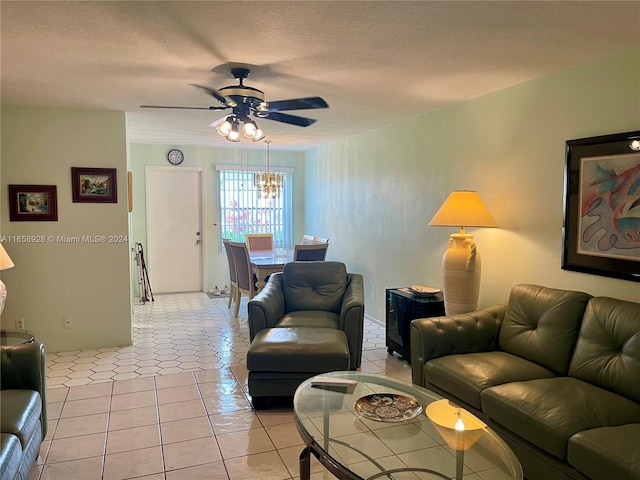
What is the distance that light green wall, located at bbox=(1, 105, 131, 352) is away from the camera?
4125mm

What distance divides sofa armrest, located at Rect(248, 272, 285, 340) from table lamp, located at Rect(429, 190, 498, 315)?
141 centimetres

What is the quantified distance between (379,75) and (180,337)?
3.37 metres

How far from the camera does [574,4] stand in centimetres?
205

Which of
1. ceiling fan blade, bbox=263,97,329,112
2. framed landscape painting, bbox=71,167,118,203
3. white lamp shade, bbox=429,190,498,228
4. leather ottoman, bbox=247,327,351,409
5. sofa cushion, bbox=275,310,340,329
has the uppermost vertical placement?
ceiling fan blade, bbox=263,97,329,112

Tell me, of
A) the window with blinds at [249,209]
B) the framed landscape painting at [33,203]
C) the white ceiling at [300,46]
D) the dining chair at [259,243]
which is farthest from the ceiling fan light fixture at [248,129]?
the window with blinds at [249,209]

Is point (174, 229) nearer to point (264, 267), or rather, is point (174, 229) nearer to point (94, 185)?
point (264, 267)

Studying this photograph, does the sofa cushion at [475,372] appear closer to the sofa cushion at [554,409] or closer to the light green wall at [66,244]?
the sofa cushion at [554,409]

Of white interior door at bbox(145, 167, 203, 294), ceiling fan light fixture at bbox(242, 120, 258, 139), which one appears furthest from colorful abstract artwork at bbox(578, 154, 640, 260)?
white interior door at bbox(145, 167, 203, 294)

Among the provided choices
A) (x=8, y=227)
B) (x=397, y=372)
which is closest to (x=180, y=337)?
(x=8, y=227)

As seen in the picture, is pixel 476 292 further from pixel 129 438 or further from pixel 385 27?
pixel 129 438

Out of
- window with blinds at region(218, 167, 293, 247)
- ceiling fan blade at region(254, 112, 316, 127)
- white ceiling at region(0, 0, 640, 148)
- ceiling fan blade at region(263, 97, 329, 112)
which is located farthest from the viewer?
window with blinds at region(218, 167, 293, 247)

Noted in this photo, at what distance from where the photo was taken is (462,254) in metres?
3.51

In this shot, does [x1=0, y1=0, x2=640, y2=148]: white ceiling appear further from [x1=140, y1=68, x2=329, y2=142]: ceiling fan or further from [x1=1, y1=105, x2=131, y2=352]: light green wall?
[x1=1, y1=105, x2=131, y2=352]: light green wall

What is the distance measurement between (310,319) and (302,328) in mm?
303
